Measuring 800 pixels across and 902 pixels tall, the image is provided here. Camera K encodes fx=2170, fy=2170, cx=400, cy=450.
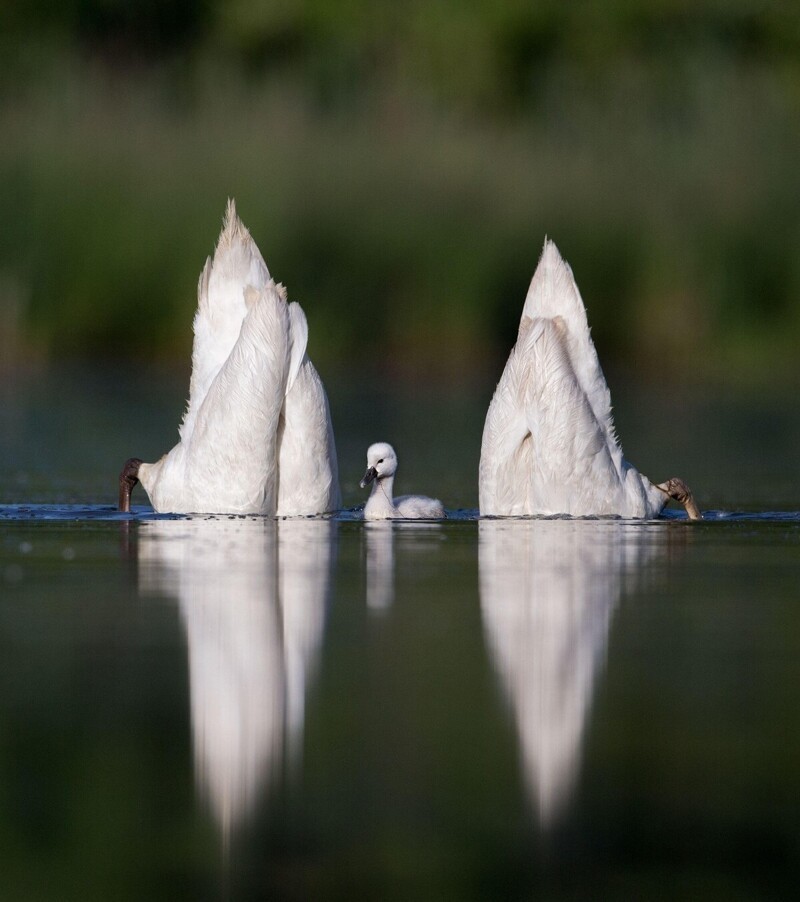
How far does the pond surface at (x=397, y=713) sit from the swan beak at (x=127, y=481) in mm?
800

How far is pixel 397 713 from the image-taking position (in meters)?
5.12

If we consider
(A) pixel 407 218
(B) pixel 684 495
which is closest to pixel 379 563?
(B) pixel 684 495

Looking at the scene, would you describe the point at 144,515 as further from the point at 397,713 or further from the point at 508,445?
Answer: the point at 397,713

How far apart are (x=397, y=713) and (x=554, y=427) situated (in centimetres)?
425

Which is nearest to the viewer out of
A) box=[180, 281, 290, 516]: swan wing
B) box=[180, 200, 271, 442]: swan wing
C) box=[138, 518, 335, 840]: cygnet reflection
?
box=[138, 518, 335, 840]: cygnet reflection

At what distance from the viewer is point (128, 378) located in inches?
714

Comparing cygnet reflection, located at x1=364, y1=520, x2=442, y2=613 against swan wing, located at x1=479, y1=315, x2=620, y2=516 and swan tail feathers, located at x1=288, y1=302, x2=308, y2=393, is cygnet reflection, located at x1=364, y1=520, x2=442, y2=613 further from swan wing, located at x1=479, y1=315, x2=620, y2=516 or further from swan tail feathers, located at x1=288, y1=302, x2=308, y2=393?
swan tail feathers, located at x1=288, y1=302, x2=308, y2=393

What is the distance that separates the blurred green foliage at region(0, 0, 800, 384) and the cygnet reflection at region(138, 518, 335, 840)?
9649mm

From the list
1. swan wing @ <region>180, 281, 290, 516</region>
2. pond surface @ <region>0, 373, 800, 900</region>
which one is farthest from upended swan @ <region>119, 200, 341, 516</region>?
pond surface @ <region>0, 373, 800, 900</region>

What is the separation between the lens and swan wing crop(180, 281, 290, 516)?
360 inches

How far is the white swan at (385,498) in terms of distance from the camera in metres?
9.48

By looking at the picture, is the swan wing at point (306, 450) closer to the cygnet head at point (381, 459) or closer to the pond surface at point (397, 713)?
the cygnet head at point (381, 459)

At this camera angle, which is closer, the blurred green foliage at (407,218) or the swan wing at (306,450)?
the swan wing at (306,450)

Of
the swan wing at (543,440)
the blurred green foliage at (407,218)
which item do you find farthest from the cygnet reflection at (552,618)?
the blurred green foliage at (407,218)
